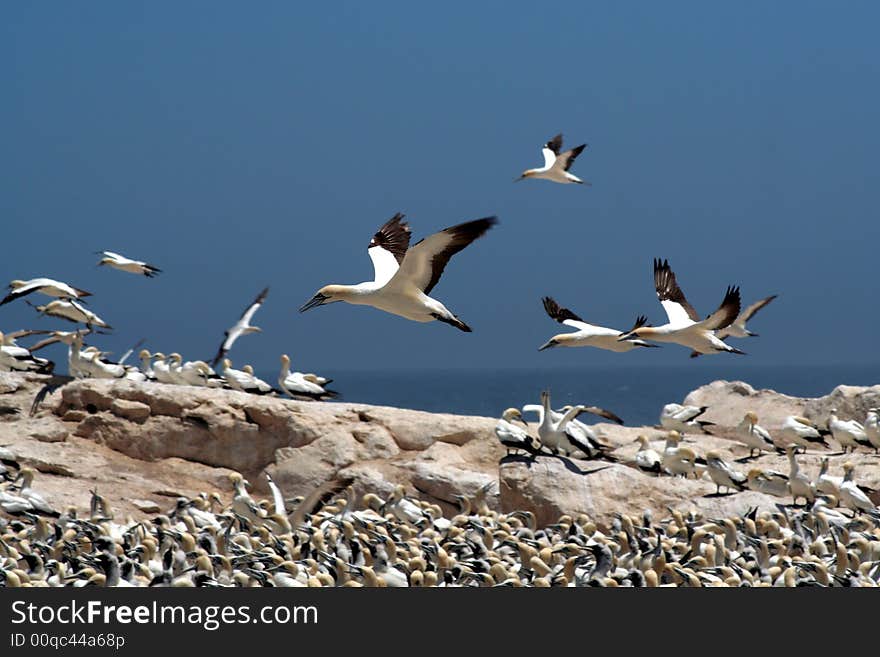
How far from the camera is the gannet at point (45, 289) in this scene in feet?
56.1

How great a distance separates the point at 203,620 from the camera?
346 inches

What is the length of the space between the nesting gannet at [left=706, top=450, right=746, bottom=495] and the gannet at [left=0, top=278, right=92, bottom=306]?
8571mm

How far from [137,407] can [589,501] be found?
5633 mm

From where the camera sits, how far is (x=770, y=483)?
15.5 m

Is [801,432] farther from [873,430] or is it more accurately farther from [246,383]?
[246,383]

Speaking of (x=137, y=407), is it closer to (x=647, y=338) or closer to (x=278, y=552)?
(x=278, y=552)

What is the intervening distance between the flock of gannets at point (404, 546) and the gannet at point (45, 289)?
3.58 meters

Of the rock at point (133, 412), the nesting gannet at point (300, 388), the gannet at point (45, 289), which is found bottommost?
the rock at point (133, 412)

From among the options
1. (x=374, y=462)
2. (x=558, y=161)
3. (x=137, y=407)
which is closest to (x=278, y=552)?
(x=374, y=462)

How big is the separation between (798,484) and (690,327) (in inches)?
114

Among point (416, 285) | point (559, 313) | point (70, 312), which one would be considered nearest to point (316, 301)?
point (416, 285)

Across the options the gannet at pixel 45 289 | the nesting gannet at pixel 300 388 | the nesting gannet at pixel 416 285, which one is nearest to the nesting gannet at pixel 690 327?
the nesting gannet at pixel 416 285

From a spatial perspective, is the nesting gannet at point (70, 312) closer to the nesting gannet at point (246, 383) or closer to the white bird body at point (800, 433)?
the nesting gannet at point (246, 383)

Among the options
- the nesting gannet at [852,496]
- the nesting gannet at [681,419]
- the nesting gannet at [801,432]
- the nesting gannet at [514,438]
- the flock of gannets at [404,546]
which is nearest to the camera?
the flock of gannets at [404,546]
